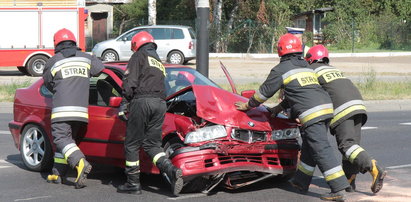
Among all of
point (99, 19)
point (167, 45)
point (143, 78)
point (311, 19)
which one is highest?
point (311, 19)

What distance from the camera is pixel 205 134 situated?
7336 millimetres

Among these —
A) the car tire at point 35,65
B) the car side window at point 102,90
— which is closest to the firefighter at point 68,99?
the car side window at point 102,90

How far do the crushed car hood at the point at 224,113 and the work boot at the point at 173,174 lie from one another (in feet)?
2.04

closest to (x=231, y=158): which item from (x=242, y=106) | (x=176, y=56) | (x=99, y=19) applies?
(x=242, y=106)

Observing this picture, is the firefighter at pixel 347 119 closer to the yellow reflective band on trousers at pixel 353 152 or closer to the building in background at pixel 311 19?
the yellow reflective band on trousers at pixel 353 152

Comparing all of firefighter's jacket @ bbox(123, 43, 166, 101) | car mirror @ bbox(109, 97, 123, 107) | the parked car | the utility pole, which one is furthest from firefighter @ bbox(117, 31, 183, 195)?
the parked car

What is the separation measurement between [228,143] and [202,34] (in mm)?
6698

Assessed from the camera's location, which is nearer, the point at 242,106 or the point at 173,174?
the point at 173,174

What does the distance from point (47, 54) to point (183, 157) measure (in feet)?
63.7

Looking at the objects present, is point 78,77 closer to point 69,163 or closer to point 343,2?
point 69,163

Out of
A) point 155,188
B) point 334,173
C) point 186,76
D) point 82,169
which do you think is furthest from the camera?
point 186,76

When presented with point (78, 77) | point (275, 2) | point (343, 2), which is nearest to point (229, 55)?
point (275, 2)

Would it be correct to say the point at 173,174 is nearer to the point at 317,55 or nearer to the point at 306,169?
the point at 306,169

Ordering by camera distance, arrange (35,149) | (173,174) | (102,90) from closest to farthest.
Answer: (173,174), (102,90), (35,149)
